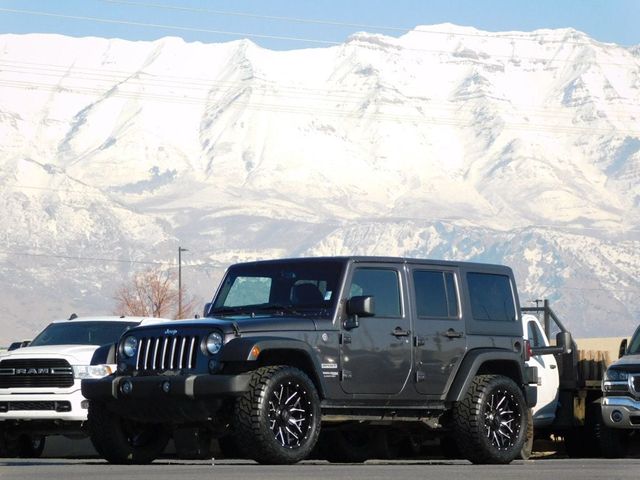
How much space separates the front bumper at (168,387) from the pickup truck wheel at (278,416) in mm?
171

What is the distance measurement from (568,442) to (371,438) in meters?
5.38

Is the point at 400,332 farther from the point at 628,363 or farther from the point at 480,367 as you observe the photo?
the point at 628,363

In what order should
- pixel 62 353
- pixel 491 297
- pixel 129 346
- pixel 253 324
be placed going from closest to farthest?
pixel 253 324, pixel 129 346, pixel 491 297, pixel 62 353

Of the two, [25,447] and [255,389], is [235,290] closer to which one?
[255,389]

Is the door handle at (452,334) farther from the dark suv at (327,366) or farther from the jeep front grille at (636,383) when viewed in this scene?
the jeep front grille at (636,383)

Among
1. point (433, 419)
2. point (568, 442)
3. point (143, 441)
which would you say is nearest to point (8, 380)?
point (143, 441)

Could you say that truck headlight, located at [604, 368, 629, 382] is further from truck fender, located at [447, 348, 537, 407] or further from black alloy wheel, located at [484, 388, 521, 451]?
black alloy wheel, located at [484, 388, 521, 451]

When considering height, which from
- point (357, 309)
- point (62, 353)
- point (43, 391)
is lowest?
point (43, 391)

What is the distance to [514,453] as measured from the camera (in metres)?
16.7

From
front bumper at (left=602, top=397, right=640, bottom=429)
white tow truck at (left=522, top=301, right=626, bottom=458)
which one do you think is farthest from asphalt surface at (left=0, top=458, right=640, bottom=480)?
white tow truck at (left=522, top=301, right=626, bottom=458)

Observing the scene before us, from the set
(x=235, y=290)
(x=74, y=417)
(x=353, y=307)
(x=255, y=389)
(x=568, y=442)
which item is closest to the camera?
(x=255, y=389)

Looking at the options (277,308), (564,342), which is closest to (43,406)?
(277,308)

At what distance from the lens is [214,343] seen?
14906mm

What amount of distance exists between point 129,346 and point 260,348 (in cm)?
173
